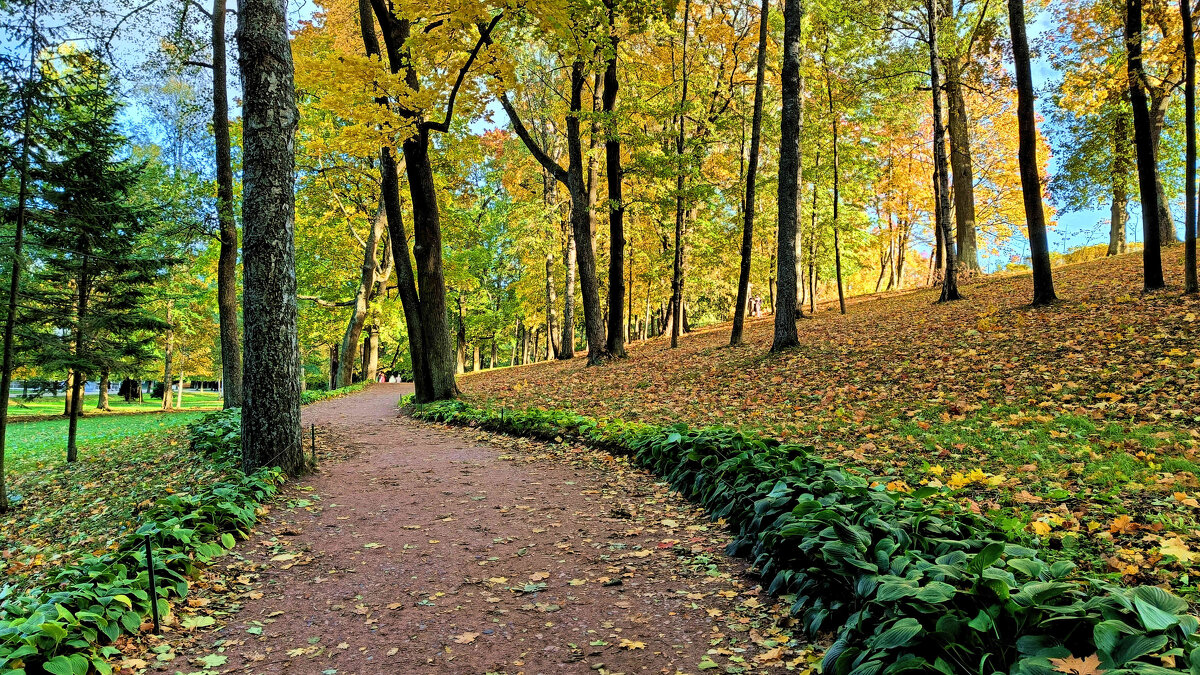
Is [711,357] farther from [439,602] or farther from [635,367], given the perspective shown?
[439,602]

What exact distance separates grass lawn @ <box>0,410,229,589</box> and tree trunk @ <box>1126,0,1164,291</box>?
13903mm

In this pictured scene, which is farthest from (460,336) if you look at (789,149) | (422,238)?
(789,149)

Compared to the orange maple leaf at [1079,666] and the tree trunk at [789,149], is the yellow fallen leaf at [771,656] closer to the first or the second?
the orange maple leaf at [1079,666]

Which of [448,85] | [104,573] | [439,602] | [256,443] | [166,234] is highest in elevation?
[448,85]

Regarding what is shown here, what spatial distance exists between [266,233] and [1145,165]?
12.9m

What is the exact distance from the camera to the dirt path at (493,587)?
3127mm

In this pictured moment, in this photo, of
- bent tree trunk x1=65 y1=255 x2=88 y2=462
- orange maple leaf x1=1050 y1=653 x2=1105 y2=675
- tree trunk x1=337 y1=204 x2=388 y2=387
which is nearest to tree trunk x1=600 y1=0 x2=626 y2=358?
tree trunk x1=337 y1=204 x2=388 y2=387

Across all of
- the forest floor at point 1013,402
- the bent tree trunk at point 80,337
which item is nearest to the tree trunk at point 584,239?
the forest floor at point 1013,402

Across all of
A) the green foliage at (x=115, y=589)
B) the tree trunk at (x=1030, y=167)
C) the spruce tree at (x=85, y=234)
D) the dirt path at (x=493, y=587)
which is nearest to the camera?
the green foliage at (x=115, y=589)

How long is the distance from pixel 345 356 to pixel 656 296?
537 inches

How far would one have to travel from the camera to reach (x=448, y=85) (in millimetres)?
10211

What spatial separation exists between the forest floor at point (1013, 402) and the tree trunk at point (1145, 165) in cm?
50

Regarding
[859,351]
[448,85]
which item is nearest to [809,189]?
[859,351]

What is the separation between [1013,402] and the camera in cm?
642
